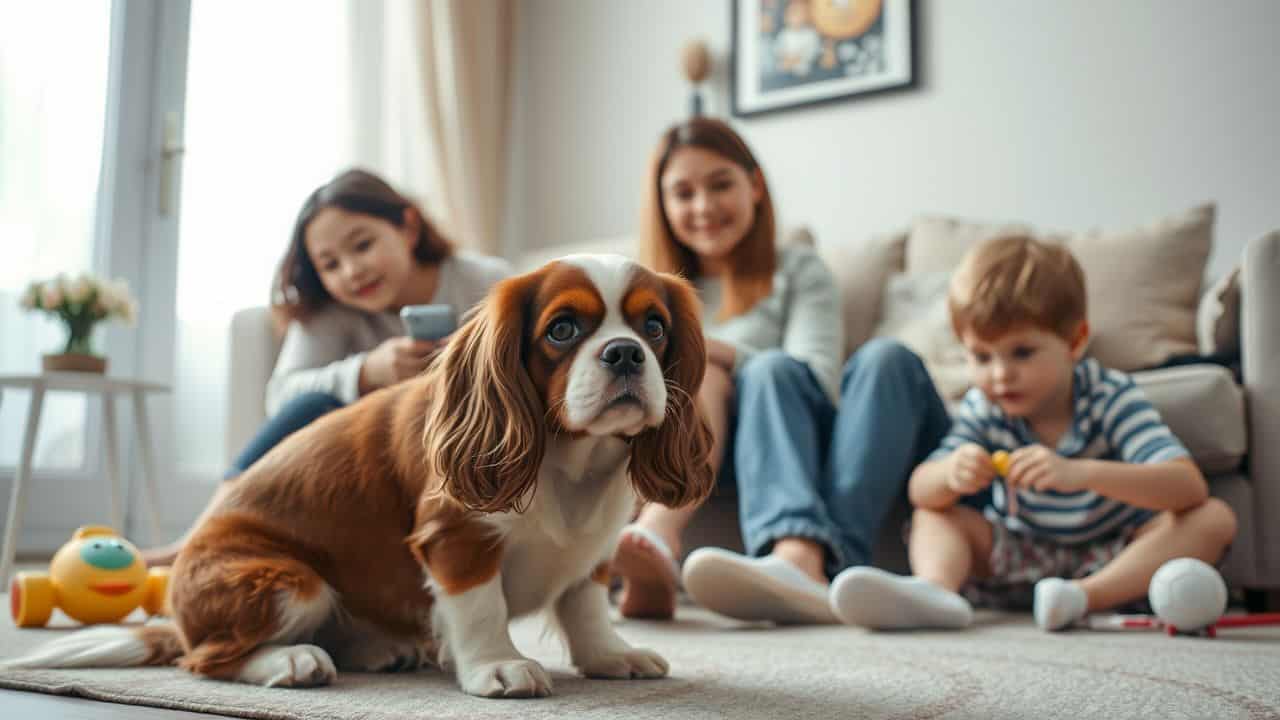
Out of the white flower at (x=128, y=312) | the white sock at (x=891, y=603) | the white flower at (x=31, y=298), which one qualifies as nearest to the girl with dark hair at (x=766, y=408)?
the white sock at (x=891, y=603)

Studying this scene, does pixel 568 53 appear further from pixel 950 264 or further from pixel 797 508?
pixel 797 508

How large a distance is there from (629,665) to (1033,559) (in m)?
1.07

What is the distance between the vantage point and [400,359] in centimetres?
192

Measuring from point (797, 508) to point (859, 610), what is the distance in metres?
0.29

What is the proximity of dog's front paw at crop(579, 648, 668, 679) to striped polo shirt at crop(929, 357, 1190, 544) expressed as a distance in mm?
960

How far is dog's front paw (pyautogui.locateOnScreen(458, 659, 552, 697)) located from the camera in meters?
1.07

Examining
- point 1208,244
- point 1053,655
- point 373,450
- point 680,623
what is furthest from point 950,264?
point 373,450

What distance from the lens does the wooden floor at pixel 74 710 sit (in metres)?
0.97

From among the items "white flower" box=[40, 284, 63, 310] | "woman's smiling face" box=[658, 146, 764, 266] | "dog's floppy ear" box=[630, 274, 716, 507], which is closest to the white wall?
"woman's smiling face" box=[658, 146, 764, 266]

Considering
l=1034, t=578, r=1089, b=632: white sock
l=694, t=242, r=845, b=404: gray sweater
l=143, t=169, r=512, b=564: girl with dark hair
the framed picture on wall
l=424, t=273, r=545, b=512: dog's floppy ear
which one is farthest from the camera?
the framed picture on wall

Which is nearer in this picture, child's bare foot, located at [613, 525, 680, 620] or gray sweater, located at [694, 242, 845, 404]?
child's bare foot, located at [613, 525, 680, 620]

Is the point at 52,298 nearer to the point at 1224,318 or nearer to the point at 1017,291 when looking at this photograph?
the point at 1017,291

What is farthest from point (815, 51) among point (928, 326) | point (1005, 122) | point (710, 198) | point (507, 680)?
point (507, 680)

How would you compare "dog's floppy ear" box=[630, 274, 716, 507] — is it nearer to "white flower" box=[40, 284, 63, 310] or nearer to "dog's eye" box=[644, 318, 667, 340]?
"dog's eye" box=[644, 318, 667, 340]
